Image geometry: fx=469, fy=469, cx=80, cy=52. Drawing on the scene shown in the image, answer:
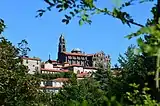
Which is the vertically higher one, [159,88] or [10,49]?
[10,49]

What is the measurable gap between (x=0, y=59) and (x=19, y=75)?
994mm

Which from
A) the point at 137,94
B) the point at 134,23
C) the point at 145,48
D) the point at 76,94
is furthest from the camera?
the point at 76,94

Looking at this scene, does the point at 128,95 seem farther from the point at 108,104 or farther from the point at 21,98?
the point at 21,98

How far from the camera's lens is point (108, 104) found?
314cm

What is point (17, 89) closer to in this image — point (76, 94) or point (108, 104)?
point (108, 104)

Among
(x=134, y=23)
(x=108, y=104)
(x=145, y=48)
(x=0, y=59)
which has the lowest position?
(x=108, y=104)

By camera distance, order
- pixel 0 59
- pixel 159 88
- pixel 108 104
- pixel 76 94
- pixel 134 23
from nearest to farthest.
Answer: pixel 159 88
pixel 134 23
pixel 108 104
pixel 0 59
pixel 76 94

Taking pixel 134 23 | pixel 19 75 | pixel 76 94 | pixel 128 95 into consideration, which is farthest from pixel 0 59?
pixel 76 94

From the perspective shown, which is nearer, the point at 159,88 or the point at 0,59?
the point at 159,88

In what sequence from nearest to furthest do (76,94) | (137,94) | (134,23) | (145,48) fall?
1. (145,48)
2. (134,23)
3. (137,94)
4. (76,94)

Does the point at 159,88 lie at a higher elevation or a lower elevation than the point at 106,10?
lower

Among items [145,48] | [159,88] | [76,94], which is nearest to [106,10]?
[159,88]

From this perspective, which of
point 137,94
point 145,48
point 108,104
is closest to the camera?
point 145,48

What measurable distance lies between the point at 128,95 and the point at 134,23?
1299mm
